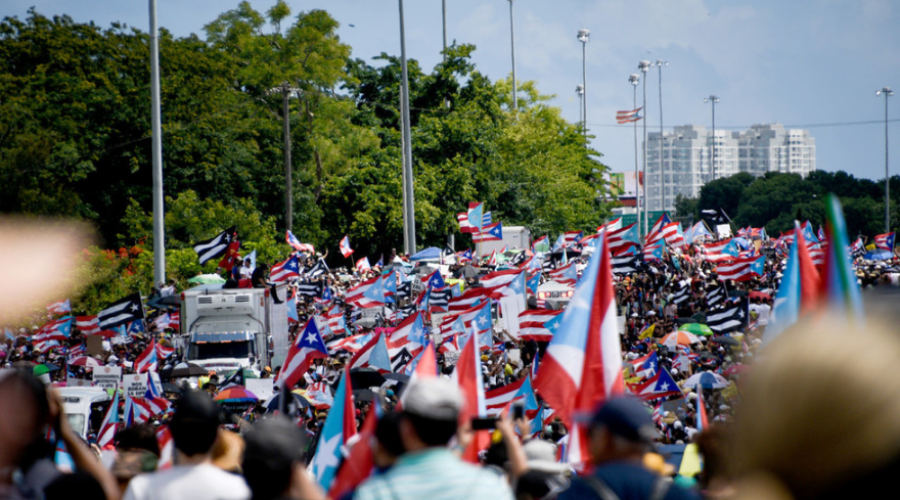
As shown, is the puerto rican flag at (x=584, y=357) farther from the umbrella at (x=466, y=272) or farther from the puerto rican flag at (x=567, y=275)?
the umbrella at (x=466, y=272)

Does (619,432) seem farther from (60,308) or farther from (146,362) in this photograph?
(60,308)

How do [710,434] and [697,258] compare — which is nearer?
[710,434]

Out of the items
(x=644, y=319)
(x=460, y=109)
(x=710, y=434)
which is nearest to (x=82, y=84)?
(x=460, y=109)

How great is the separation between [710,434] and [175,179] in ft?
137

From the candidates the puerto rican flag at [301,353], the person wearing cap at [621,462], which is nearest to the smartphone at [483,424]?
the person wearing cap at [621,462]

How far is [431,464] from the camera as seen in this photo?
286 centimetres

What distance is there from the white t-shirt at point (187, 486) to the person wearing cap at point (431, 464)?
0.90 metres

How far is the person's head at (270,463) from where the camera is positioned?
9.83 feet

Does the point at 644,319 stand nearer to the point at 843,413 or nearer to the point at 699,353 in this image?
the point at 699,353

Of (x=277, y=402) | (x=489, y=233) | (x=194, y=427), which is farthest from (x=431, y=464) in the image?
(x=489, y=233)

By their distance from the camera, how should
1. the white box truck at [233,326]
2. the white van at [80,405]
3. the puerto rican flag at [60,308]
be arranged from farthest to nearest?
the puerto rican flag at [60,308]
the white box truck at [233,326]
the white van at [80,405]

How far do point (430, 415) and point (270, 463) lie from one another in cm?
52

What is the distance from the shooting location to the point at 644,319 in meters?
25.8

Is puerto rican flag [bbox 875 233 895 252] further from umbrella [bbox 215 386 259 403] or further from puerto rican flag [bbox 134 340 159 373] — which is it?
puerto rican flag [bbox 134 340 159 373]
